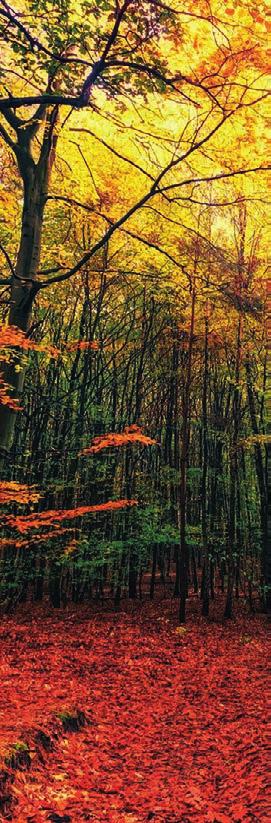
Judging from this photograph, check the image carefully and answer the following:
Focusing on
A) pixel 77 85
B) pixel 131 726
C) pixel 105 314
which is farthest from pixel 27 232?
pixel 105 314

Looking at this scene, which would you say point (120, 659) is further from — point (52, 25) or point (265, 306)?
point (265, 306)

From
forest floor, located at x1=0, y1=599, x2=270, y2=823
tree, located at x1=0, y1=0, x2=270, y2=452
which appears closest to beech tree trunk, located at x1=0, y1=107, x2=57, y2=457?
tree, located at x1=0, y1=0, x2=270, y2=452

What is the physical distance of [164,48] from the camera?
496 cm

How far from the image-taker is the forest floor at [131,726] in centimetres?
413

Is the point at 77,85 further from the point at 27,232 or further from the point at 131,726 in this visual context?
the point at 131,726

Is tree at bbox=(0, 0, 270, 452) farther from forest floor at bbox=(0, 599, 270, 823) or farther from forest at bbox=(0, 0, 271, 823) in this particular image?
forest floor at bbox=(0, 599, 270, 823)

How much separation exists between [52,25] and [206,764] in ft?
23.0

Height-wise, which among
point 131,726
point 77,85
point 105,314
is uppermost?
point 105,314

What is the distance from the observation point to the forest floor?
413 centimetres

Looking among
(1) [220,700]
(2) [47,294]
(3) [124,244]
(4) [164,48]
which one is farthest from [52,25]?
(2) [47,294]

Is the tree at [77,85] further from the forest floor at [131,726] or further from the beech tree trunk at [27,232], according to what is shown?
the forest floor at [131,726]

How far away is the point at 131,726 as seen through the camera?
6152mm

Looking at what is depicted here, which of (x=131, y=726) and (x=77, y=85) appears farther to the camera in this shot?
(x=131, y=726)

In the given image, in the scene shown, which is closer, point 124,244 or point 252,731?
point 252,731
